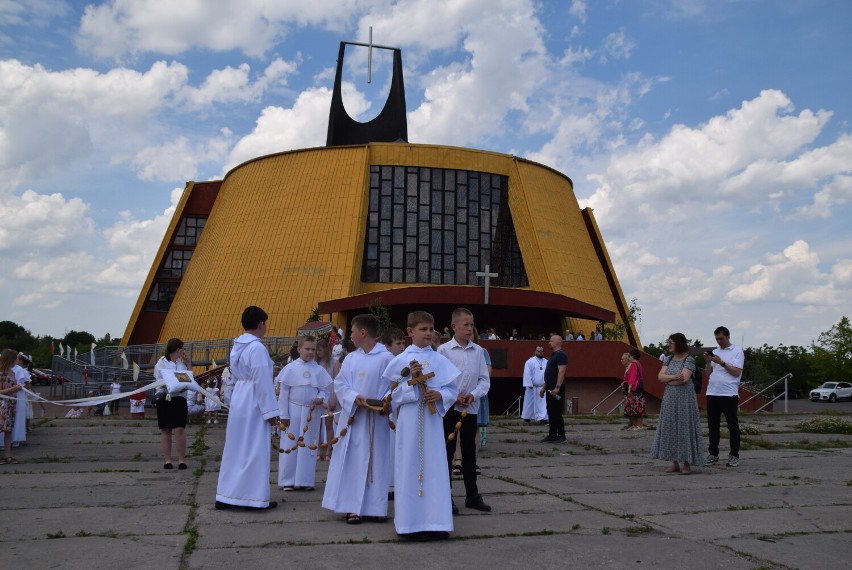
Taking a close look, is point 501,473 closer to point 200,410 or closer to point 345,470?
point 345,470

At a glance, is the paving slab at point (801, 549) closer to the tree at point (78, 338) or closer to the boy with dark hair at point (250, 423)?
the boy with dark hair at point (250, 423)

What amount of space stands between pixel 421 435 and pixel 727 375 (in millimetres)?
4986

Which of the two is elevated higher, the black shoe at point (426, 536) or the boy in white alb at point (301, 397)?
the boy in white alb at point (301, 397)

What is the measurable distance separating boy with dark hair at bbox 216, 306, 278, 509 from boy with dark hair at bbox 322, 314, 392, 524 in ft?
2.16

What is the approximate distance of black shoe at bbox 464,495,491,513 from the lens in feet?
20.5

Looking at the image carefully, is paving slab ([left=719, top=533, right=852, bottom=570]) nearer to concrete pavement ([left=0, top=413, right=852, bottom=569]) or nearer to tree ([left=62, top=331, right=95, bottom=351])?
concrete pavement ([left=0, top=413, right=852, bottom=569])

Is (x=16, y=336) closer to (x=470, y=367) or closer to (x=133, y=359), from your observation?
(x=133, y=359)

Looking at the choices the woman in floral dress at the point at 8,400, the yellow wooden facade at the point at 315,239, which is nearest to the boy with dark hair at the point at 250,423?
the woman in floral dress at the point at 8,400

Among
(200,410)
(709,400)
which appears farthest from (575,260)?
(709,400)

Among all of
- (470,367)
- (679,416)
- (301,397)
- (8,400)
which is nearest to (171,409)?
(301,397)

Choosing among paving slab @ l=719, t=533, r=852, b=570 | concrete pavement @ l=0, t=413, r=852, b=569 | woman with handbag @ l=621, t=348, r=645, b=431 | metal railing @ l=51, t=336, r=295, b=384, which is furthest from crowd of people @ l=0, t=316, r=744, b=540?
metal railing @ l=51, t=336, r=295, b=384

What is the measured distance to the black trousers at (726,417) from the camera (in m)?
9.12

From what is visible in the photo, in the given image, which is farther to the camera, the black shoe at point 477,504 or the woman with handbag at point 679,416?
the woman with handbag at point 679,416

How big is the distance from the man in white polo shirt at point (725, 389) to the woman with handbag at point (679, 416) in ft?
1.88
